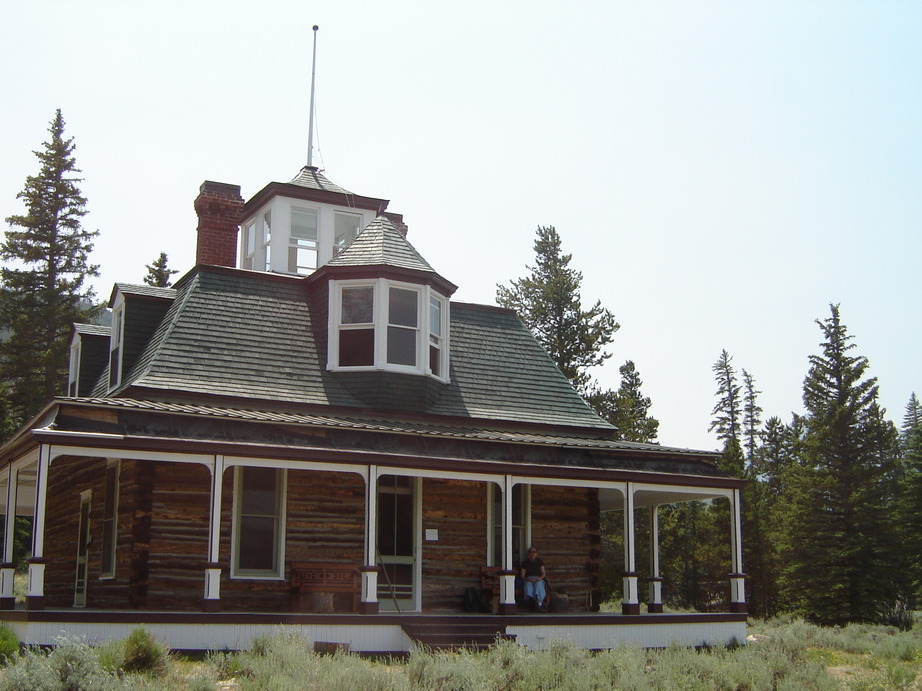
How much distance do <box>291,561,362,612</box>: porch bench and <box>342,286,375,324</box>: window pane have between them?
5318 mm

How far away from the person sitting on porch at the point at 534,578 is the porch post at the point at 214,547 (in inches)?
245

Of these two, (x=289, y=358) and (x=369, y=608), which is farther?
(x=289, y=358)

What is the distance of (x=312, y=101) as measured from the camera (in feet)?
94.5

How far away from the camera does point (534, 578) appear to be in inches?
797

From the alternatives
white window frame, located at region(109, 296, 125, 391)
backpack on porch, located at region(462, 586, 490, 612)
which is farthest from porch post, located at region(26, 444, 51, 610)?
backpack on porch, located at region(462, 586, 490, 612)

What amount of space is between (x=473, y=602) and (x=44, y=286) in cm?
3154

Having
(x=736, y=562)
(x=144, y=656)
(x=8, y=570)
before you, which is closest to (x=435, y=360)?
(x=736, y=562)

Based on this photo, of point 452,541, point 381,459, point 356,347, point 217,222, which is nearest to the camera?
point 381,459

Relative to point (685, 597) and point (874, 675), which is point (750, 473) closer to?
point (685, 597)

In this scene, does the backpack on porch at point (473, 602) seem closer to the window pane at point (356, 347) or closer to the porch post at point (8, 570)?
the window pane at point (356, 347)

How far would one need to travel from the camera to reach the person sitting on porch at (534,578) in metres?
20.2

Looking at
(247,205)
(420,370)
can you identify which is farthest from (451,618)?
(247,205)

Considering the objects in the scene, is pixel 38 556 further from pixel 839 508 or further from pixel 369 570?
pixel 839 508

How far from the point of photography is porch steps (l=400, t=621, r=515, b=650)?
1664cm
